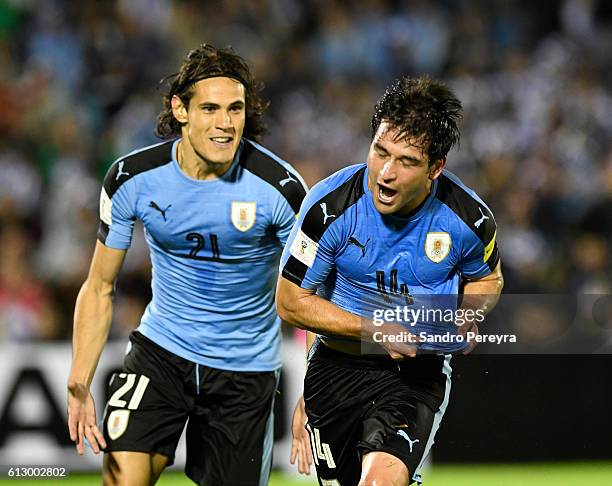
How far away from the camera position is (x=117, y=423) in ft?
15.2

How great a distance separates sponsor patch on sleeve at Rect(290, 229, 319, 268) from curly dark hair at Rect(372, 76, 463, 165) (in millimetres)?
478

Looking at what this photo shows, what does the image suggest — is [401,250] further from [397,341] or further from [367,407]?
[367,407]

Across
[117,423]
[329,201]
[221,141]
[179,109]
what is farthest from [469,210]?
[117,423]

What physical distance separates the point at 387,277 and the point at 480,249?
37cm

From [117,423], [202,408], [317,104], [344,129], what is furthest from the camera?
[317,104]

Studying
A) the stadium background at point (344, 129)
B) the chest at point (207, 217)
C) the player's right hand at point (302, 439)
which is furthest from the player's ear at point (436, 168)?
the stadium background at point (344, 129)

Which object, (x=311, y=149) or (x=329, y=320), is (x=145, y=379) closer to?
(x=329, y=320)

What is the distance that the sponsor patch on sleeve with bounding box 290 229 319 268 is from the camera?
415 centimetres

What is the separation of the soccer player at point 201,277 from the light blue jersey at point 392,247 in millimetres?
625

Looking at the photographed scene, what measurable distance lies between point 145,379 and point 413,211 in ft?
4.70

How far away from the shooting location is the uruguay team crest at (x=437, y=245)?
166 inches

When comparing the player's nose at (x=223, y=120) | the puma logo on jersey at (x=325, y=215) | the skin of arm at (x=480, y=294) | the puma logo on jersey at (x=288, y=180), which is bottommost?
the skin of arm at (x=480, y=294)

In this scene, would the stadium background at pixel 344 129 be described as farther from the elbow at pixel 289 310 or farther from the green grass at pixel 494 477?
the elbow at pixel 289 310

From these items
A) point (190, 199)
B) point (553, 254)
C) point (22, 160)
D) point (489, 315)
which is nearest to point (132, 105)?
point (22, 160)
